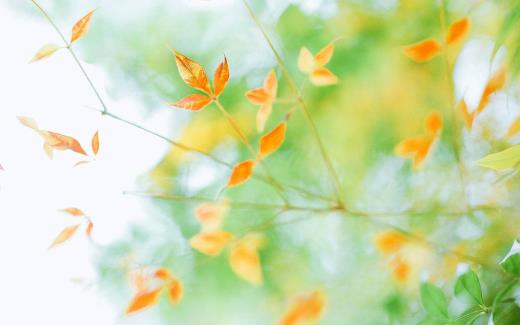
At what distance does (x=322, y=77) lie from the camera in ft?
1.75

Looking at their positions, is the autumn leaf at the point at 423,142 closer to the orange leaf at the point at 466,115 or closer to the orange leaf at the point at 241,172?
the orange leaf at the point at 466,115

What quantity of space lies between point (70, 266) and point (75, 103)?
6.4 inches

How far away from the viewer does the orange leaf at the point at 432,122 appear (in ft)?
1.82

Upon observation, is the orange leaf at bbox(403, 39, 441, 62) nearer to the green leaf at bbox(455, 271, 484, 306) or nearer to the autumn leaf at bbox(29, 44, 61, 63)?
the green leaf at bbox(455, 271, 484, 306)

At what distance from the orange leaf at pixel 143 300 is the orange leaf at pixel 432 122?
1.09ft

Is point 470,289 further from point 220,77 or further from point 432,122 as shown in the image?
point 220,77

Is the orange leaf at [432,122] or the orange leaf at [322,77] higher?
the orange leaf at [322,77]

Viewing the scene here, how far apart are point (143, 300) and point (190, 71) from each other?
9.4 inches

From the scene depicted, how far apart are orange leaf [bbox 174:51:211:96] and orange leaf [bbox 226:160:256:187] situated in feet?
0.32

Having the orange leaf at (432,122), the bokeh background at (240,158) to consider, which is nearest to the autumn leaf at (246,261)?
the bokeh background at (240,158)

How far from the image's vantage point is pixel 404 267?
0.56m

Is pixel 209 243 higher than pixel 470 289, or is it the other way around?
pixel 209 243

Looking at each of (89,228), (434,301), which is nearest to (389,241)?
(434,301)

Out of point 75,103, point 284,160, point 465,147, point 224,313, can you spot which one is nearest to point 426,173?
point 465,147
